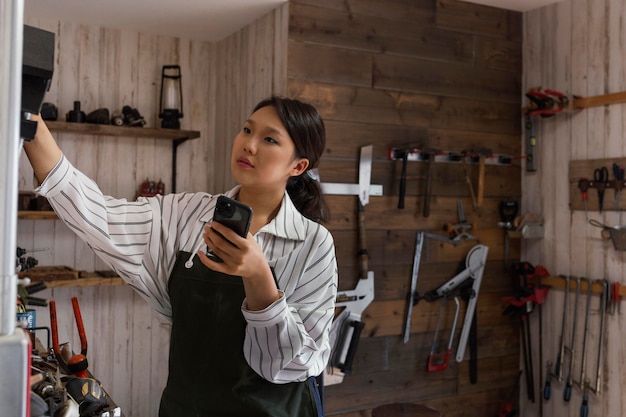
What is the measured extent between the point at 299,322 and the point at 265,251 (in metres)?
0.22

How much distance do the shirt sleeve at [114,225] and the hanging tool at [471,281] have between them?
220 cm

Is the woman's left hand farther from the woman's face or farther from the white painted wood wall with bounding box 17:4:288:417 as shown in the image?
the white painted wood wall with bounding box 17:4:288:417

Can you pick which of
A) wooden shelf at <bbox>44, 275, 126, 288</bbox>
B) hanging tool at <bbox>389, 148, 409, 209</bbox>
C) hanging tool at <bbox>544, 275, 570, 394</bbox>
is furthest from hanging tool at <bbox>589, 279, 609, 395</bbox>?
wooden shelf at <bbox>44, 275, 126, 288</bbox>

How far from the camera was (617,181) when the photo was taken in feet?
10.5

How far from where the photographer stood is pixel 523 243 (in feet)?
12.7

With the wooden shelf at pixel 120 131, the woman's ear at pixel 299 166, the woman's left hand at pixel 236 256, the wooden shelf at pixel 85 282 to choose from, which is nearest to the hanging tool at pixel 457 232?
the wooden shelf at pixel 120 131

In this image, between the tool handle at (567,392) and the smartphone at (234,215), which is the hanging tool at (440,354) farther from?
the smartphone at (234,215)

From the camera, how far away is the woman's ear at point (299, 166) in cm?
165

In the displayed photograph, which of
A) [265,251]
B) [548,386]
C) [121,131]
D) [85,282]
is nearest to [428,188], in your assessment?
[548,386]

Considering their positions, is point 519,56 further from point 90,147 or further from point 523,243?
point 90,147

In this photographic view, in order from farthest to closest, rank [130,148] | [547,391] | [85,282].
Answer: [130,148] → [547,391] → [85,282]

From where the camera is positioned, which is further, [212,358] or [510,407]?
[510,407]

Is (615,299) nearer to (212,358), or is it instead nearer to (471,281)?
(471,281)

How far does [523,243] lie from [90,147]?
258 cm
